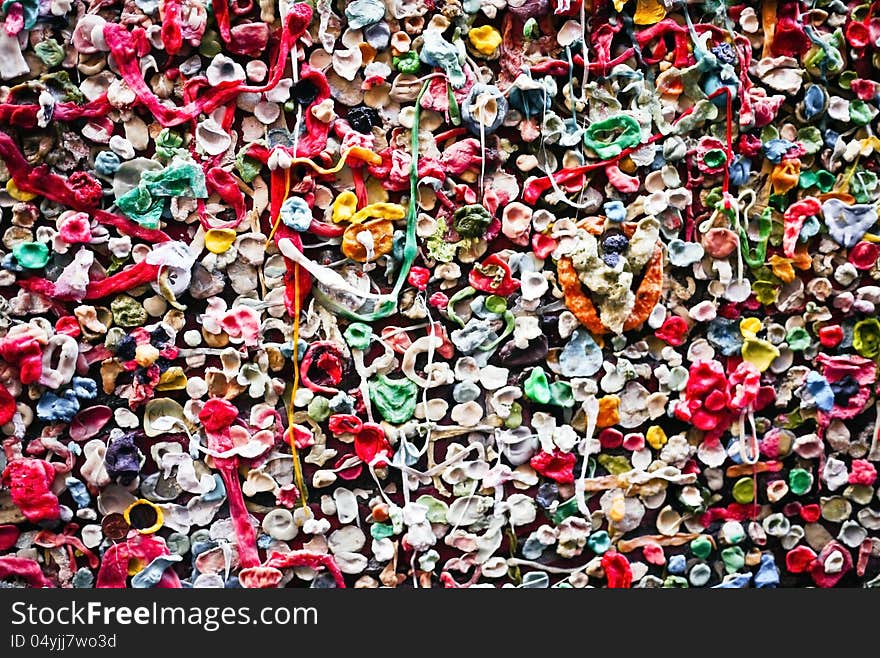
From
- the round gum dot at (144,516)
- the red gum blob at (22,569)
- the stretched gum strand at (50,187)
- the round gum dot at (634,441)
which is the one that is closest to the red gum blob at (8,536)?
the red gum blob at (22,569)

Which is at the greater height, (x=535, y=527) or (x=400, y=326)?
(x=400, y=326)

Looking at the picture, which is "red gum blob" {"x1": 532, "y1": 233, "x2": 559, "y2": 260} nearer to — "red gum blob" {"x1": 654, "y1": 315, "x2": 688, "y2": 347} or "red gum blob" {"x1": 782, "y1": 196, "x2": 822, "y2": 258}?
"red gum blob" {"x1": 654, "y1": 315, "x2": 688, "y2": 347}

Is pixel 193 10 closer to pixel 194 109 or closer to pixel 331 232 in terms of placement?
pixel 194 109

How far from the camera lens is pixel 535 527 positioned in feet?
3.61

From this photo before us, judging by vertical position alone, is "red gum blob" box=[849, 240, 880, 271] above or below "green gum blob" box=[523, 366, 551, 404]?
above

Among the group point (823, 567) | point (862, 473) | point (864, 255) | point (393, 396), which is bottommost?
point (823, 567)

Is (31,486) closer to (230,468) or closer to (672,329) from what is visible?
(230,468)

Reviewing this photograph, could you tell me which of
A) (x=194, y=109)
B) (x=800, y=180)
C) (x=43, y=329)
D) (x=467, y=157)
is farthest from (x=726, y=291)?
(x=43, y=329)

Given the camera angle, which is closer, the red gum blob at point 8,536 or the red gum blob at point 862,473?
the red gum blob at point 8,536

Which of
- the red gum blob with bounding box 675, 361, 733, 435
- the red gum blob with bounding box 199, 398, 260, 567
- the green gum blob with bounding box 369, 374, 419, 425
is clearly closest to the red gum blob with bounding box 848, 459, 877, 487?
the red gum blob with bounding box 675, 361, 733, 435

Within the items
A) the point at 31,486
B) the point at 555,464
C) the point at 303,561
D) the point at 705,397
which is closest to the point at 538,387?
the point at 555,464

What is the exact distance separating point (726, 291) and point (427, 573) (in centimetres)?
55

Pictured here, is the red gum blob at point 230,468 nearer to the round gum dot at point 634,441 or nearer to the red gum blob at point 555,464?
the red gum blob at point 555,464

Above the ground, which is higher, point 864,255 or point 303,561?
point 864,255
